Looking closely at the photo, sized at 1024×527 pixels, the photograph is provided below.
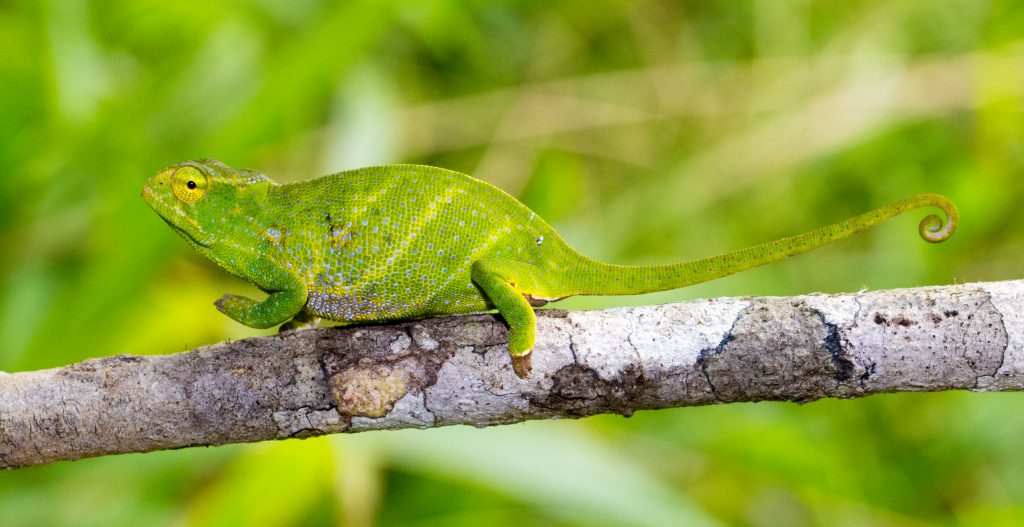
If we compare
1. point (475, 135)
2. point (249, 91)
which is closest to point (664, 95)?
point (475, 135)

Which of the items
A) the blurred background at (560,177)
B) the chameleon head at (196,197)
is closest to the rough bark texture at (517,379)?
the chameleon head at (196,197)

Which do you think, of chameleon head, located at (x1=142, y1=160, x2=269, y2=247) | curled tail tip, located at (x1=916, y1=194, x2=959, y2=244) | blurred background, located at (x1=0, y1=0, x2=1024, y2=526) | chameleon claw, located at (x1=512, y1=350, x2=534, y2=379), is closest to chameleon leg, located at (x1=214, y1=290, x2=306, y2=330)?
chameleon head, located at (x1=142, y1=160, x2=269, y2=247)

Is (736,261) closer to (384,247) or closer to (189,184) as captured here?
(384,247)

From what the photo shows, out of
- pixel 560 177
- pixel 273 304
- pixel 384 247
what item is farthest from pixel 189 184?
pixel 560 177

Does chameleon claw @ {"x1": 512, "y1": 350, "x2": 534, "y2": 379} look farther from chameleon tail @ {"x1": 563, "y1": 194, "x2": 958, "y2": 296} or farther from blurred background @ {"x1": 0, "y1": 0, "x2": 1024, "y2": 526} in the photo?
blurred background @ {"x1": 0, "y1": 0, "x2": 1024, "y2": 526}

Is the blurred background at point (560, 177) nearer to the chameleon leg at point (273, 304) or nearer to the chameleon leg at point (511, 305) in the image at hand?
the chameleon leg at point (273, 304)

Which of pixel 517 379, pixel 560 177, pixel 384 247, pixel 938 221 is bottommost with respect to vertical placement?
pixel 517 379
